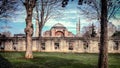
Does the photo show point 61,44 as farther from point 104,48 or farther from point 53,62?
point 104,48

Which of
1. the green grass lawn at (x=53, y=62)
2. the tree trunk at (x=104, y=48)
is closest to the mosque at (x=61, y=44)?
the green grass lawn at (x=53, y=62)

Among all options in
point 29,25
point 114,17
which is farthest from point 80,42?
point 29,25

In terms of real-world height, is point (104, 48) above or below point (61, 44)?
above

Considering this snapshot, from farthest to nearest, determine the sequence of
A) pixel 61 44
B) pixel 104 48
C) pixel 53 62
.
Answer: pixel 61 44
pixel 53 62
pixel 104 48

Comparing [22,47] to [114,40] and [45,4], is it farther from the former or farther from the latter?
[114,40]

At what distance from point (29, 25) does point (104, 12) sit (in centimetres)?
1375

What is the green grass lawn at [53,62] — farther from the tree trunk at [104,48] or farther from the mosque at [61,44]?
the mosque at [61,44]

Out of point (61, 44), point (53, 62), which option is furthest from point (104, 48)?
point (61, 44)

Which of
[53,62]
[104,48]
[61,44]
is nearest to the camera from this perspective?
[104,48]

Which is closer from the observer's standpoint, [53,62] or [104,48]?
[104,48]

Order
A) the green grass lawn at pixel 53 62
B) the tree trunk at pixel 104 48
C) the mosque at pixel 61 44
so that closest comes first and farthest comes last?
the tree trunk at pixel 104 48, the green grass lawn at pixel 53 62, the mosque at pixel 61 44

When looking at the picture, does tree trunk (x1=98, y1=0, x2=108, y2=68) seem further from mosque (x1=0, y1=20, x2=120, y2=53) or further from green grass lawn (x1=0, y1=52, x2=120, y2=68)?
mosque (x1=0, y1=20, x2=120, y2=53)

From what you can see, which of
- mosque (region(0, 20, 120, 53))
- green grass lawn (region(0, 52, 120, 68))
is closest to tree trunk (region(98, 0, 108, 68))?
green grass lawn (region(0, 52, 120, 68))

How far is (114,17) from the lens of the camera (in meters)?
52.5
